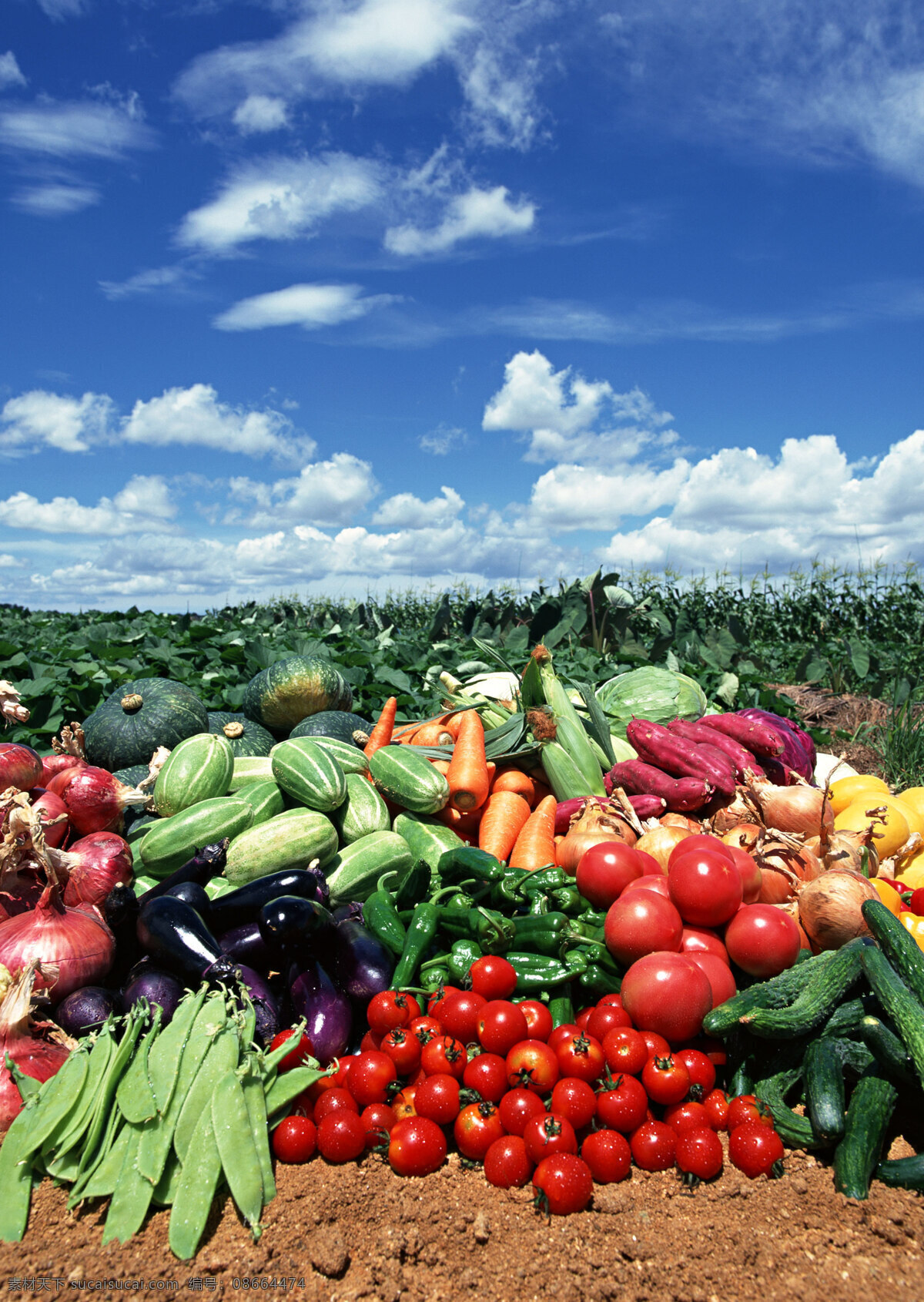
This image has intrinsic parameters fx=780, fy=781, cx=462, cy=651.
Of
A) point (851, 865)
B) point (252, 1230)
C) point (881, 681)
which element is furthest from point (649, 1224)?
point (881, 681)

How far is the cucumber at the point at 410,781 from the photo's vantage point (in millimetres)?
4793

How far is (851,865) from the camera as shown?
387cm

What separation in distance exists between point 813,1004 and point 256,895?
2410 millimetres

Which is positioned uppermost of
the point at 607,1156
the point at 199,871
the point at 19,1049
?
the point at 199,871

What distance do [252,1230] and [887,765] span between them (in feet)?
27.8

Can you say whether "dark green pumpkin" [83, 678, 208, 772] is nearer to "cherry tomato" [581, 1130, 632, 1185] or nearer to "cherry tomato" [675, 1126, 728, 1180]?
"cherry tomato" [581, 1130, 632, 1185]

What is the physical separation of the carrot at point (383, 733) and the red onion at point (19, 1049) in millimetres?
2912

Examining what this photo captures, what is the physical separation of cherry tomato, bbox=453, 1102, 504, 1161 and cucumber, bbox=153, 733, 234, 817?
2445 millimetres

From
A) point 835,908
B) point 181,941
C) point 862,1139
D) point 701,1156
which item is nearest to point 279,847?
point 181,941

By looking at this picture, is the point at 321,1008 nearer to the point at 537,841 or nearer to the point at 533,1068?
the point at 533,1068

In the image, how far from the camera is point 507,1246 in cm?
250

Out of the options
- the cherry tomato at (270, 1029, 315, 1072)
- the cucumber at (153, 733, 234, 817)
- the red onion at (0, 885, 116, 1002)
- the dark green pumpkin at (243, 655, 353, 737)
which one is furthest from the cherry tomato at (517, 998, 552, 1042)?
the dark green pumpkin at (243, 655, 353, 737)

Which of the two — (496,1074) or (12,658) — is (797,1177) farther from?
(12,658)

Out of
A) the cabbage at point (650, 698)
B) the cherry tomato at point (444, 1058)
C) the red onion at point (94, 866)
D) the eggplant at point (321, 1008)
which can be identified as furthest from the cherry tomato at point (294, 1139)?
the cabbage at point (650, 698)
